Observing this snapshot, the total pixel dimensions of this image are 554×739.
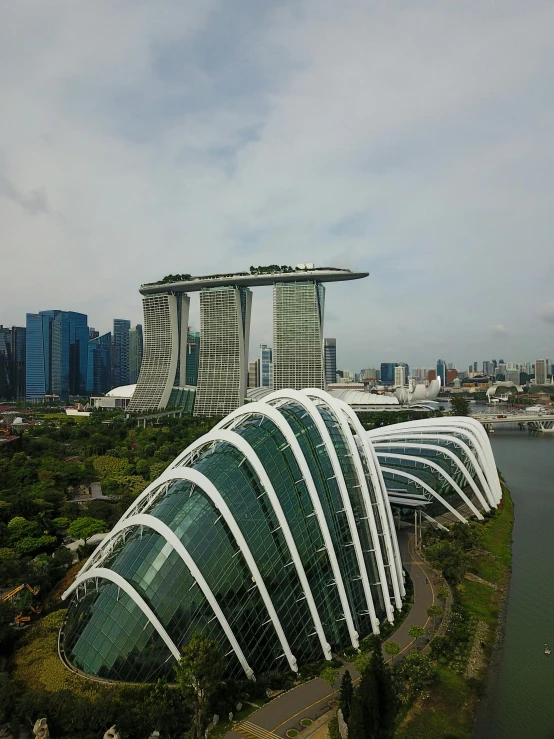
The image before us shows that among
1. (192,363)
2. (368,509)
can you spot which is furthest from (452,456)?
(192,363)

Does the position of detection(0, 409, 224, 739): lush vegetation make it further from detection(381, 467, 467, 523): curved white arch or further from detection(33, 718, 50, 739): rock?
detection(381, 467, 467, 523): curved white arch

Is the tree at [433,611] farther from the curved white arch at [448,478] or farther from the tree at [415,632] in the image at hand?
the curved white arch at [448,478]

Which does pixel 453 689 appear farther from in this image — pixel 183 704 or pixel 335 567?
pixel 183 704

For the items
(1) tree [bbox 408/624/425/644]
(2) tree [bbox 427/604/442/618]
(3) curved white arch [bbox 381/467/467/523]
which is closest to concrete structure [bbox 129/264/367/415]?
(3) curved white arch [bbox 381/467/467/523]

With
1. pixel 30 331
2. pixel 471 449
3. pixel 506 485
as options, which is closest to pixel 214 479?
A: pixel 471 449

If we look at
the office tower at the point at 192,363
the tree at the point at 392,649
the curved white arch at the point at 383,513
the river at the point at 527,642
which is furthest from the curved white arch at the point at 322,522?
the office tower at the point at 192,363

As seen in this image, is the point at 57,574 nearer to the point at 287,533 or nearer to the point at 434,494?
the point at 287,533

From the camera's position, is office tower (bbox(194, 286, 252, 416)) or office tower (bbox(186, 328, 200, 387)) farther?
office tower (bbox(186, 328, 200, 387))
